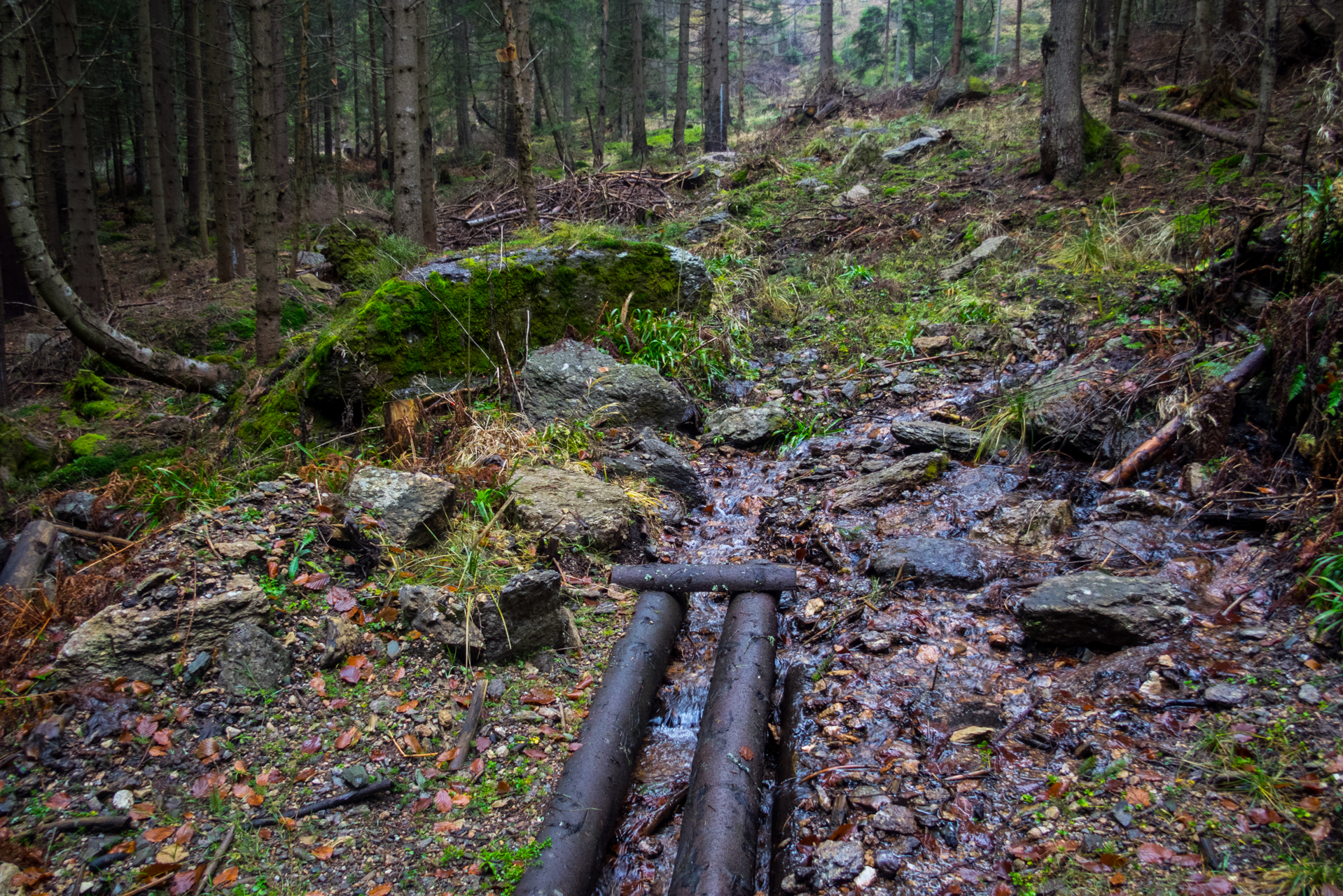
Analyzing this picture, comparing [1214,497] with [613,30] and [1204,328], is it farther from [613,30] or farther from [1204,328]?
[613,30]

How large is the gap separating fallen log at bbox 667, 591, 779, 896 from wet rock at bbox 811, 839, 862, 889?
0.22 m

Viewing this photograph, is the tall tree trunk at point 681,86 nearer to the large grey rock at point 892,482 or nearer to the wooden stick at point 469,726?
the large grey rock at point 892,482

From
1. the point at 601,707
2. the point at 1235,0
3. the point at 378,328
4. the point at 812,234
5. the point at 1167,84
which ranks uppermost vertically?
the point at 1235,0

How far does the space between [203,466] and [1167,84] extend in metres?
15.0

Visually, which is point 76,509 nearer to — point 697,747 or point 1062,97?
point 697,747

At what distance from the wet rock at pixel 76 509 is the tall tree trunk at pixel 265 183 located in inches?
89.0

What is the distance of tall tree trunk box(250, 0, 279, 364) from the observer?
5613 millimetres

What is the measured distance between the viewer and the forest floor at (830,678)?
86.0 inches

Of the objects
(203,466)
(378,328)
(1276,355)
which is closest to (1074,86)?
(1276,355)

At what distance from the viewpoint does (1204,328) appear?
4.62 metres

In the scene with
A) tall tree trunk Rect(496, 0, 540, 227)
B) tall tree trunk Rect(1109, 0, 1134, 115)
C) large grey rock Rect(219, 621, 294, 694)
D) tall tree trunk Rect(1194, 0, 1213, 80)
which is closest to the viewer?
large grey rock Rect(219, 621, 294, 694)

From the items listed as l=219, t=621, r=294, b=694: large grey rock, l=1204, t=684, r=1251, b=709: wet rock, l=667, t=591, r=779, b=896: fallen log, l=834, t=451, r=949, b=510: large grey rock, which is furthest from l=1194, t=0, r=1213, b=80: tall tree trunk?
l=219, t=621, r=294, b=694: large grey rock

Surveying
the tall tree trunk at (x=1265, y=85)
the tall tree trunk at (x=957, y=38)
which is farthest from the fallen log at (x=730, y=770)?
the tall tree trunk at (x=957, y=38)

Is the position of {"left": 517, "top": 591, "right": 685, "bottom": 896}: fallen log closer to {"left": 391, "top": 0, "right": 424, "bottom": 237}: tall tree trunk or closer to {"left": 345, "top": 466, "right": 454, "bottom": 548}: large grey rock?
{"left": 345, "top": 466, "right": 454, "bottom": 548}: large grey rock
